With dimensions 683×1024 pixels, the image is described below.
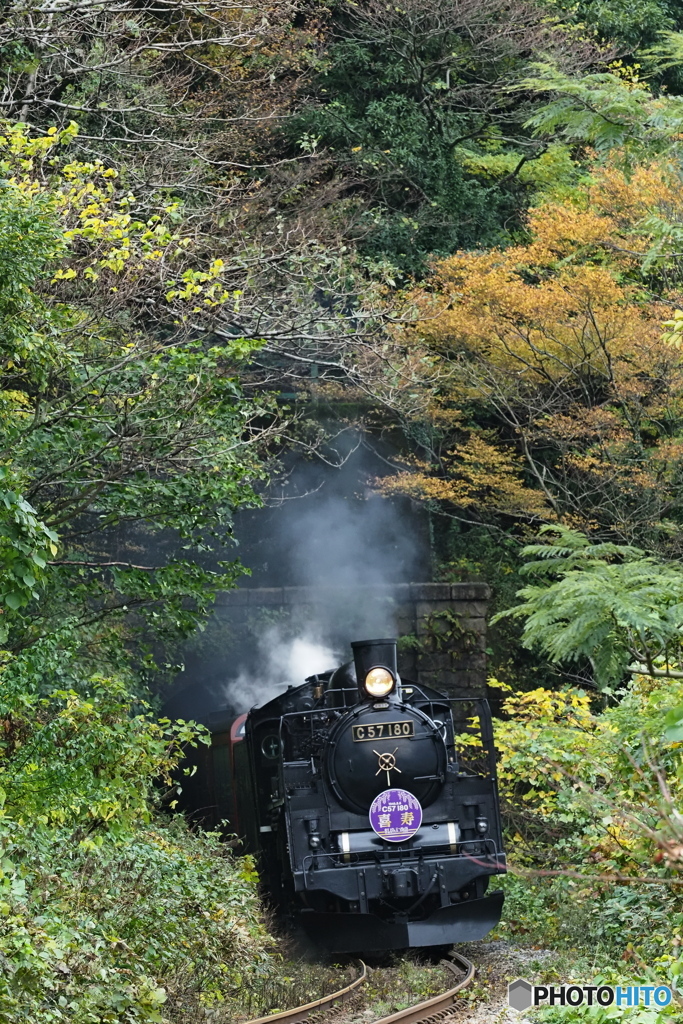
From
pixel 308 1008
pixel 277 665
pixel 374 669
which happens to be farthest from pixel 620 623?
pixel 277 665

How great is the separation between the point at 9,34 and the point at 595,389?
10.6 m

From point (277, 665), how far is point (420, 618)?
8.34 feet

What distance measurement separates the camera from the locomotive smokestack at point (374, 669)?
32.3 feet

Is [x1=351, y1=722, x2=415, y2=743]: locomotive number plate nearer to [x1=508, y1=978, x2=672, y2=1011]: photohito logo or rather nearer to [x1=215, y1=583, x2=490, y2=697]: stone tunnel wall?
[x1=508, y1=978, x2=672, y2=1011]: photohito logo

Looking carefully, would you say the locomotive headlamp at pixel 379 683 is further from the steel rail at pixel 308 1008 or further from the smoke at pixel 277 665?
the smoke at pixel 277 665

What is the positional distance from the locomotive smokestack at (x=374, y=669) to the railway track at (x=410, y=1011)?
2.34m

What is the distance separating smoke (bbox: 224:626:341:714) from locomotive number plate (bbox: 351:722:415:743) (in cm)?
518

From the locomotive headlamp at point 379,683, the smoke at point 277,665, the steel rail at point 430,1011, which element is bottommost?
the steel rail at point 430,1011

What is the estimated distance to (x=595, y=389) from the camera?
1819 centimetres

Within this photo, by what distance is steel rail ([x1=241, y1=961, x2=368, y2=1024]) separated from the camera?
751 cm

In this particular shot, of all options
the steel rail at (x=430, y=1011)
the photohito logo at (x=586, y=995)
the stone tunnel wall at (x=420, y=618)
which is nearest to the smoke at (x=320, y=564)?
the stone tunnel wall at (x=420, y=618)

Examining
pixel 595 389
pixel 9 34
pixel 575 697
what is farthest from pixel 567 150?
pixel 9 34

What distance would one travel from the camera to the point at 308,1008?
8039mm

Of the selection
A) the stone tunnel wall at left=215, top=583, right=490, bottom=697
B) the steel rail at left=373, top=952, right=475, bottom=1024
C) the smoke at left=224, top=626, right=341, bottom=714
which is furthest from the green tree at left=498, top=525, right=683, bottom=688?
the stone tunnel wall at left=215, top=583, right=490, bottom=697
